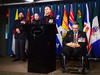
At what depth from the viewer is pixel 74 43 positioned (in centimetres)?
262

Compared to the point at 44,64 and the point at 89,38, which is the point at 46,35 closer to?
the point at 44,64

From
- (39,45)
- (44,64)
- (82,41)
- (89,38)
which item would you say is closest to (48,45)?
(39,45)

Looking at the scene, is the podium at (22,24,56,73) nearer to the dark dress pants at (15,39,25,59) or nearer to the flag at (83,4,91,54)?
the dark dress pants at (15,39,25,59)

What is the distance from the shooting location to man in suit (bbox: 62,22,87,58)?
8.44ft

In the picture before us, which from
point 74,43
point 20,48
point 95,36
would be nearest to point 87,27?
point 95,36

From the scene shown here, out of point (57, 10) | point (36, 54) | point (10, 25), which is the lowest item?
point (36, 54)

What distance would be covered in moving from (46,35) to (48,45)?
21cm

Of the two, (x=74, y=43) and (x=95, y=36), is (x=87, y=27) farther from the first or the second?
(x=74, y=43)

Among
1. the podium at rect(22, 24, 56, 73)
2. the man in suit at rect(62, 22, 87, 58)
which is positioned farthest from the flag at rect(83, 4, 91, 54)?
the podium at rect(22, 24, 56, 73)

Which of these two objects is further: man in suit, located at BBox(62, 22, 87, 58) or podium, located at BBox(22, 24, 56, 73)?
man in suit, located at BBox(62, 22, 87, 58)

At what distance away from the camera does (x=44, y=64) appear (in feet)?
7.18

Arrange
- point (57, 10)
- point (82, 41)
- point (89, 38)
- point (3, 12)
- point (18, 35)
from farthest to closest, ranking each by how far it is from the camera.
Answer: point (3, 12) < point (57, 10) < point (89, 38) < point (18, 35) < point (82, 41)

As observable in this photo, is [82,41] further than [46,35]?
Yes

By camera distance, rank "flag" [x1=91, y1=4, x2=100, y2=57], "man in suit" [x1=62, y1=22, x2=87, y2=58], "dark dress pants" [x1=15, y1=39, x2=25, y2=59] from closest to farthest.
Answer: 1. "man in suit" [x1=62, y1=22, x2=87, y2=58]
2. "dark dress pants" [x1=15, y1=39, x2=25, y2=59]
3. "flag" [x1=91, y1=4, x2=100, y2=57]
